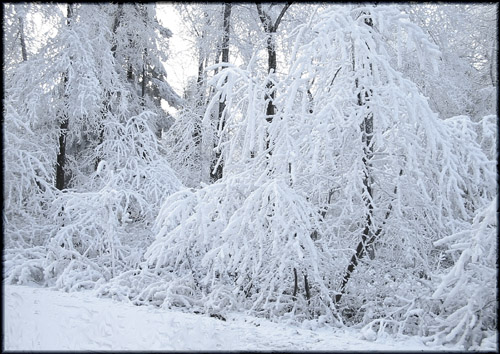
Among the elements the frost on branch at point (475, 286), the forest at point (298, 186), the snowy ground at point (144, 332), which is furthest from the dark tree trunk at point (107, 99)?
the frost on branch at point (475, 286)

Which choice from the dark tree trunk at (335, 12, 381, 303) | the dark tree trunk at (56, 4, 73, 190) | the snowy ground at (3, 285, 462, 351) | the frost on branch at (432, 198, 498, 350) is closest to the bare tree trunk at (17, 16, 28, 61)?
the dark tree trunk at (56, 4, 73, 190)

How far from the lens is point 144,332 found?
16.4ft

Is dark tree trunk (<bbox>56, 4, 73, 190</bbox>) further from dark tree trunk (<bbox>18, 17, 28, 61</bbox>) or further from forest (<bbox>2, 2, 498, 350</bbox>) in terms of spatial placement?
dark tree trunk (<bbox>18, 17, 28, 61</bbox>)

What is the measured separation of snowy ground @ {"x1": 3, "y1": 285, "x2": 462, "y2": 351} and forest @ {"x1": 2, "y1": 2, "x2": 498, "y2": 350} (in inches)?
20.5

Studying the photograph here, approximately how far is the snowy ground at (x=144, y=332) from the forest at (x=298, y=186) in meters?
0.52

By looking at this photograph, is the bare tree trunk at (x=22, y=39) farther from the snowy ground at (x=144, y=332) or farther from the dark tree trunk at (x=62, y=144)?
the snowy ground at (x=144, y=332)

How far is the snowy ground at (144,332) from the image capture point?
4559 mm

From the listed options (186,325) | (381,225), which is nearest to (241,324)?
(186,325)

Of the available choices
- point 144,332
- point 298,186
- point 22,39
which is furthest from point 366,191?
point 22,39

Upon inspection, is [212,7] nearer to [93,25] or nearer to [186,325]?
[93,25]

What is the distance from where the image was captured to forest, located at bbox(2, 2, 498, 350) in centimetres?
575

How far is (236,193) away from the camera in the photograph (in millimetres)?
6840

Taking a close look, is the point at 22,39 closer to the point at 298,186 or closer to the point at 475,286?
the point at 298,186

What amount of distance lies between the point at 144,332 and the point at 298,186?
326cm
